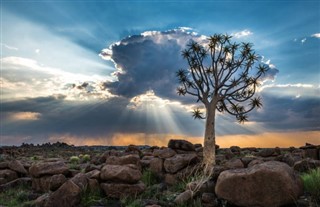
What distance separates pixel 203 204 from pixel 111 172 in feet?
15.1

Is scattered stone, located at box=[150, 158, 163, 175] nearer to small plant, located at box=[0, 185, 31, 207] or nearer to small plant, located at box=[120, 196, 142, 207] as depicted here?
small plant, located at box=[120, 196, 142, 207]

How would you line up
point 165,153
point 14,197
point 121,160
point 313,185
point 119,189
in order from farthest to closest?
point 165,153
point 121,160
point 14,197
point 119,189
point 313,185

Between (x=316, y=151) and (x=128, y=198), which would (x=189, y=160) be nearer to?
(x=128, y=198)

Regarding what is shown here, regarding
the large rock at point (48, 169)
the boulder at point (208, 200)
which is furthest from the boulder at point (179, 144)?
the boulder at point (208, 200)

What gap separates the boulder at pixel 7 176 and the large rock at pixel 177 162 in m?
9.42

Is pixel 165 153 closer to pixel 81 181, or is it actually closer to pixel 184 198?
pixel 81 181

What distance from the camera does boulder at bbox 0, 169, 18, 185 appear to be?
926 inches

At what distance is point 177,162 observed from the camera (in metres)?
23.1

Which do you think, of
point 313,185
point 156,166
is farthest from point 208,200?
point 156,166

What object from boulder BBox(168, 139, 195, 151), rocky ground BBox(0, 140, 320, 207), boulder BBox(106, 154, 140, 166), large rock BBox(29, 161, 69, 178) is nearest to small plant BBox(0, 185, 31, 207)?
rocky ground BBox(0, 140, 320, 207)

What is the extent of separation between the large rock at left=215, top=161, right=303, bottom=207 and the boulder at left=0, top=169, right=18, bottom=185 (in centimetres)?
1448

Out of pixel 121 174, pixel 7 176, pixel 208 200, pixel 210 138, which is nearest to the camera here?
pixel 208 200

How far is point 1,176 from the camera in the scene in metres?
23.9

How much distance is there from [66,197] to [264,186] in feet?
25.2
